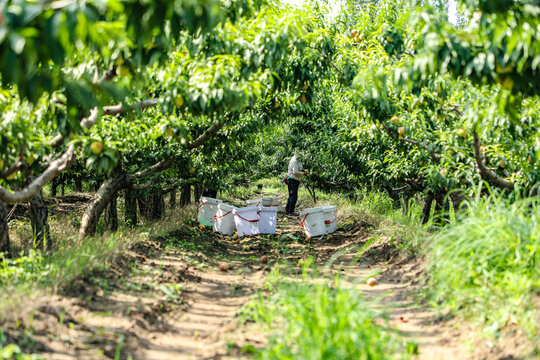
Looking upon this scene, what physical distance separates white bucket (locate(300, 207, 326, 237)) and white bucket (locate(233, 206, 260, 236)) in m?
0.85

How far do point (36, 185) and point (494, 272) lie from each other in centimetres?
356

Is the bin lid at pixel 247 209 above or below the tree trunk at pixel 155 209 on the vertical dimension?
above

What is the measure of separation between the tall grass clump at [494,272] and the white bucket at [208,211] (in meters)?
5.28

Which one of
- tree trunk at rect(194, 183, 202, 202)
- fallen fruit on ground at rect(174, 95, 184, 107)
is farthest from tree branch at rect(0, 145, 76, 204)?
tree trunk at rect(194, 183, 202, 202)

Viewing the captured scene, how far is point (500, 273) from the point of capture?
10.3 ft

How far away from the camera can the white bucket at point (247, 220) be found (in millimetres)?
7746

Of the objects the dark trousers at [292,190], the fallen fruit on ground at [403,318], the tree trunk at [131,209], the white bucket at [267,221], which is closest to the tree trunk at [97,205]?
the tree trunk at [131,209]

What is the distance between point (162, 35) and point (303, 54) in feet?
10.3

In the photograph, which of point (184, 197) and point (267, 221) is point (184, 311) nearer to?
point (267, 221)

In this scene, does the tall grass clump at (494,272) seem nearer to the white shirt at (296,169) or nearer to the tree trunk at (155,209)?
the tree trunk at (155,209)

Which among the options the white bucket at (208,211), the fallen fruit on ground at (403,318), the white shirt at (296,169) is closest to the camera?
the fallen fruit on ground at (403,318)

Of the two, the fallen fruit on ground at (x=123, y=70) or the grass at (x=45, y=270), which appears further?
the fallen fruit on ground at (x=123, y=70)

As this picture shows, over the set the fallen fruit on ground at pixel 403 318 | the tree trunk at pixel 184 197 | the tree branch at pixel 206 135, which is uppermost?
the tree branch at pixel 206 135

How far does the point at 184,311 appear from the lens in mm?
3650
